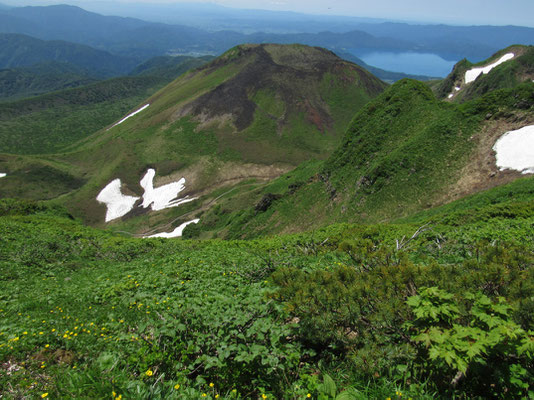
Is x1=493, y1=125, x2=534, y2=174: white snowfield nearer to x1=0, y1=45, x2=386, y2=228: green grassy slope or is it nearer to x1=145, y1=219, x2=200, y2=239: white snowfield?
x1=145, y1=219, x2=200, y2=239: white snowfield

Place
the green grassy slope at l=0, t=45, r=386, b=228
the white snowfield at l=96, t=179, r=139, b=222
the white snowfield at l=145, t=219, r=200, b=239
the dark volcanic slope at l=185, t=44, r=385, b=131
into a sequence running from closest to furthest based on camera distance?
the white snowfield at l=145, t=219, r=200, b=239, the white snowfield at l=96, t=179, r=139, b=222, the green grassy slope at l=0, t=45, r=386, b=228, the dark volcanic slope at l=185, t=44, r=385, b=131

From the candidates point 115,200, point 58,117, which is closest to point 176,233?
point 115,200

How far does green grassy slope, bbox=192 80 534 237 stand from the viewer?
22438 millimetres

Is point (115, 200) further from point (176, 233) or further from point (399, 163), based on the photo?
point (399, 163)

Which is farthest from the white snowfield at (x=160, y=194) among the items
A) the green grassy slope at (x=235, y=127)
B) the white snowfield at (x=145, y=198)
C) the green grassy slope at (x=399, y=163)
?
the green grassy slope at (x=399, y=163)

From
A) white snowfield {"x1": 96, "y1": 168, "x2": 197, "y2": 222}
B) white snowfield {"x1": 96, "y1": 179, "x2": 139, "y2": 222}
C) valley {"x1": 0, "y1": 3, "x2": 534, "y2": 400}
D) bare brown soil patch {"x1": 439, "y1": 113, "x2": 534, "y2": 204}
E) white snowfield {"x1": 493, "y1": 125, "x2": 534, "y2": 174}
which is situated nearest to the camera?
valley {"x1": 0, "y1": 3, "x2": 534, "y2": 400}

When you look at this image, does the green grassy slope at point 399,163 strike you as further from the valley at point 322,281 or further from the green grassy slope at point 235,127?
the green grassy slope at point 235,127

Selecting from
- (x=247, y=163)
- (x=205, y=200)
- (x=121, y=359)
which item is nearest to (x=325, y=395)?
(x=121, y=359)

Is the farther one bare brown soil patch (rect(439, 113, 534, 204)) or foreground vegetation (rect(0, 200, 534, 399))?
bare brown soil patch (rect(439, 113, 534, 204))

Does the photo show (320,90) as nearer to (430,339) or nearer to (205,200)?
(205,200)

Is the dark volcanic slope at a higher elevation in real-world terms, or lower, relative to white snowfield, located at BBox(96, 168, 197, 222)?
higher

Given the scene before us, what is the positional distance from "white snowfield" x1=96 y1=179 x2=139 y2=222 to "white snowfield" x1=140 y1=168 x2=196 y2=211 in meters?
2.79

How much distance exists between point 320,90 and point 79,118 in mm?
131956

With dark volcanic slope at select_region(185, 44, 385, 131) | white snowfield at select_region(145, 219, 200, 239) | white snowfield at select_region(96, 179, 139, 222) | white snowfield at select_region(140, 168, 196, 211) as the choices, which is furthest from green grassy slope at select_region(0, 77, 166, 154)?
white snowfield at select_region(145, 219, 200, 239)
